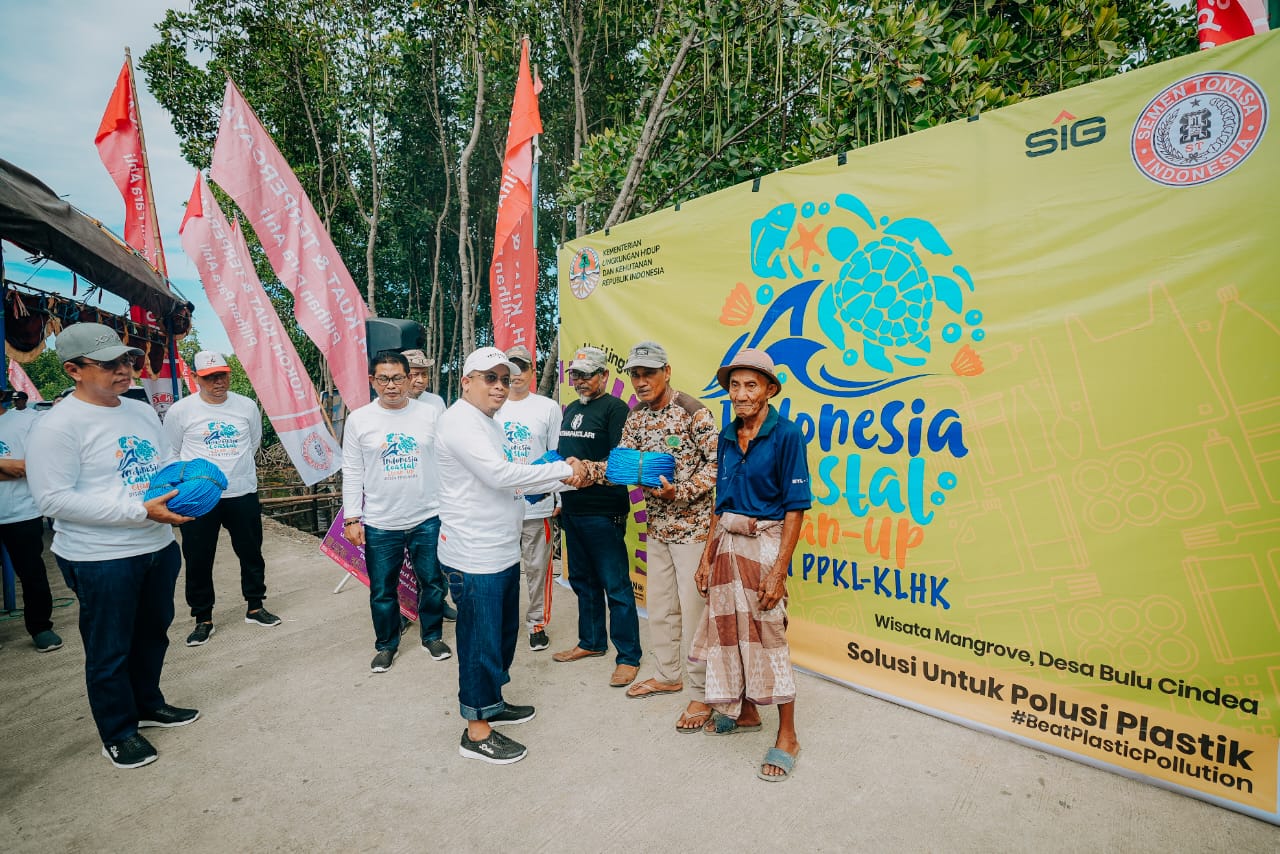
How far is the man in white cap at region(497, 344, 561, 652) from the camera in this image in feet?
12.9

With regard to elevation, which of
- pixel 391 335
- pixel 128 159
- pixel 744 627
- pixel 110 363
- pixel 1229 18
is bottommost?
pixel 744 627

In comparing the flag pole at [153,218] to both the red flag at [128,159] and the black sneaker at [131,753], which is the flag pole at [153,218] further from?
the black sneaker at [131,753]

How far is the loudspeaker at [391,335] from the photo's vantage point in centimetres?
414

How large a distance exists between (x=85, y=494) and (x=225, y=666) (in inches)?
64.0

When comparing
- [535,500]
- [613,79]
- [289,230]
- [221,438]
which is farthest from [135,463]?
[613,79]

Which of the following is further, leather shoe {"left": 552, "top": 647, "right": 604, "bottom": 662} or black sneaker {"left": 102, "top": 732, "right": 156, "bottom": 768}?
leather shoe {"left": 552, "top": 647, "right": 604, "bottom": 662}

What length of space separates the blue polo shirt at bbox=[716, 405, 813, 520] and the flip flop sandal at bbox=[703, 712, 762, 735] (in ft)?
3.40

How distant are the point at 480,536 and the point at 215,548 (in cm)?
289

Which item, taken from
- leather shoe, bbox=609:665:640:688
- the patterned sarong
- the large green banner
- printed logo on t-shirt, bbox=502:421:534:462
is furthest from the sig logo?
leather shoe, bbox=609:665:640:688

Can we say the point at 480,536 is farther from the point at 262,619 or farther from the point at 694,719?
the point at 262,619

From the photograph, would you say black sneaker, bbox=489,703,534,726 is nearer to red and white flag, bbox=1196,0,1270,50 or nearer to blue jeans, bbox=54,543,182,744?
blue jeans, bbox=54,543,182,744

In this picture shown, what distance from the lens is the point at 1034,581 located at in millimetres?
2639

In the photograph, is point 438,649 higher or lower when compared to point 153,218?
lower

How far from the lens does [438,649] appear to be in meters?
3.76
